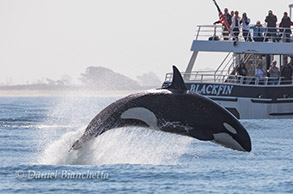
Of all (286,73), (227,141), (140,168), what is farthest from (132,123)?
(286,73)

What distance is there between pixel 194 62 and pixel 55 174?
22.2 meters

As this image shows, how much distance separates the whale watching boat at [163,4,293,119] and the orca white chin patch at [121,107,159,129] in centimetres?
1715

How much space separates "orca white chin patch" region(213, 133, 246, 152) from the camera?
50.6 ft

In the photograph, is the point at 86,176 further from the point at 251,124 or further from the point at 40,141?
the point at 251,124

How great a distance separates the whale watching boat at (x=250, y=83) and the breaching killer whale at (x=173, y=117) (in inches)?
670

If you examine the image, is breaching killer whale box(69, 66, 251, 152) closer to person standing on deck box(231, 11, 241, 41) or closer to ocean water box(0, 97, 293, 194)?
ocean water box(0, 97, 293, 194)

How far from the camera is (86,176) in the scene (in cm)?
1653

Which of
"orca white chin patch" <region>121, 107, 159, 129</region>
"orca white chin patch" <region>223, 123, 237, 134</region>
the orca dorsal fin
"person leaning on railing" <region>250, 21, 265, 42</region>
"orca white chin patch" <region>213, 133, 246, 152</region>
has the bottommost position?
"orca white chin patch" <region>213, 133, 246, 152</region>

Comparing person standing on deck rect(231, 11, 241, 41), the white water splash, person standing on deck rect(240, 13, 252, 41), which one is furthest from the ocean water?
person standing on deck rect(240, 13, 252, 41)

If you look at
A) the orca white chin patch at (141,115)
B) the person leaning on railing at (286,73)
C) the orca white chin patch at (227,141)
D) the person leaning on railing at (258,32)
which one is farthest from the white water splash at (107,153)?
the person leaning on railing at (258,32)

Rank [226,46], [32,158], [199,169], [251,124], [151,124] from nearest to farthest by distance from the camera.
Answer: [151,124], [199,169], [32,158], [251,124], [226,46]

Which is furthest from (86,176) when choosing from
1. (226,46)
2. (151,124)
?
(226,46)

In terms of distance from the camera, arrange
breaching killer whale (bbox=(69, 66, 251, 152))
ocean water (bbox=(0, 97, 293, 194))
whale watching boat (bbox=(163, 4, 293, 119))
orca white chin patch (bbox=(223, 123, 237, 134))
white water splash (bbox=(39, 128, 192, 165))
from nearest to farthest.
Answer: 1. orca white chin patch (bbox=(223, 123, 237, 134))
2. breaching killer whale (bbox=(69, 66, 251, 152))
3. ocean water (bbox=(0, 97, 293, 194))
4. white water splash (bbox=(39, 128, 192, 165))
5. whale watching boat (bbox=(163, 4, 293, 119))

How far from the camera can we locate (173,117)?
15.6 m
